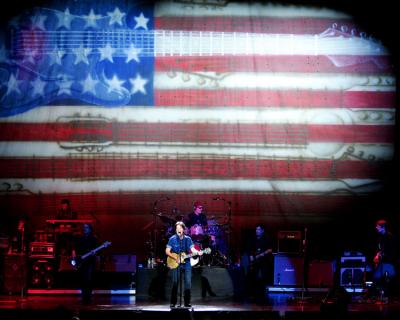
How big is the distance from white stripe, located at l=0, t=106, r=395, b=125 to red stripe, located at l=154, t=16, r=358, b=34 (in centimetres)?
184

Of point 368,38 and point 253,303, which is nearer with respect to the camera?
point 253,303

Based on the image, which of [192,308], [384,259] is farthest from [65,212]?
[384,259]

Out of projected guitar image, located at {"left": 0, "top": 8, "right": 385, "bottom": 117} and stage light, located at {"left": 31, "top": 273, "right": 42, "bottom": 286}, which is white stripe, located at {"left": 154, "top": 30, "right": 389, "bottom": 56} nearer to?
projected guitar image, located at {"left": 0, "top": 8, "right": 385, "bottom": 117}

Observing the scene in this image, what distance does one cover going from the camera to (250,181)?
691 inches

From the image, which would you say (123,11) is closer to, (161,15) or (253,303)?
(161,15)

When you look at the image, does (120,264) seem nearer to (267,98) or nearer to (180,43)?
(267,98)

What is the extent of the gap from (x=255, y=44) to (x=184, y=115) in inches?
91.8

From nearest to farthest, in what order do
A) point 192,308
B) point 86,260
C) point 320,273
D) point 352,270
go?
1. point 192,308
2. point 86,260
3. point 352,270
4. point 320,273

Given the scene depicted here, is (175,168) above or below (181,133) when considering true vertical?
below

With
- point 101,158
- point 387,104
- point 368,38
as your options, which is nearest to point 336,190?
point 387,104

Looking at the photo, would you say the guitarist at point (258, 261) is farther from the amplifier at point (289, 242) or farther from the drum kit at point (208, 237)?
the drum kit at point (208, 237)

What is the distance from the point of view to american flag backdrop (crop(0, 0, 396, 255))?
57.4 ft

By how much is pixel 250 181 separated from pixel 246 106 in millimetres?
1729

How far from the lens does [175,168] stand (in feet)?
57.6
